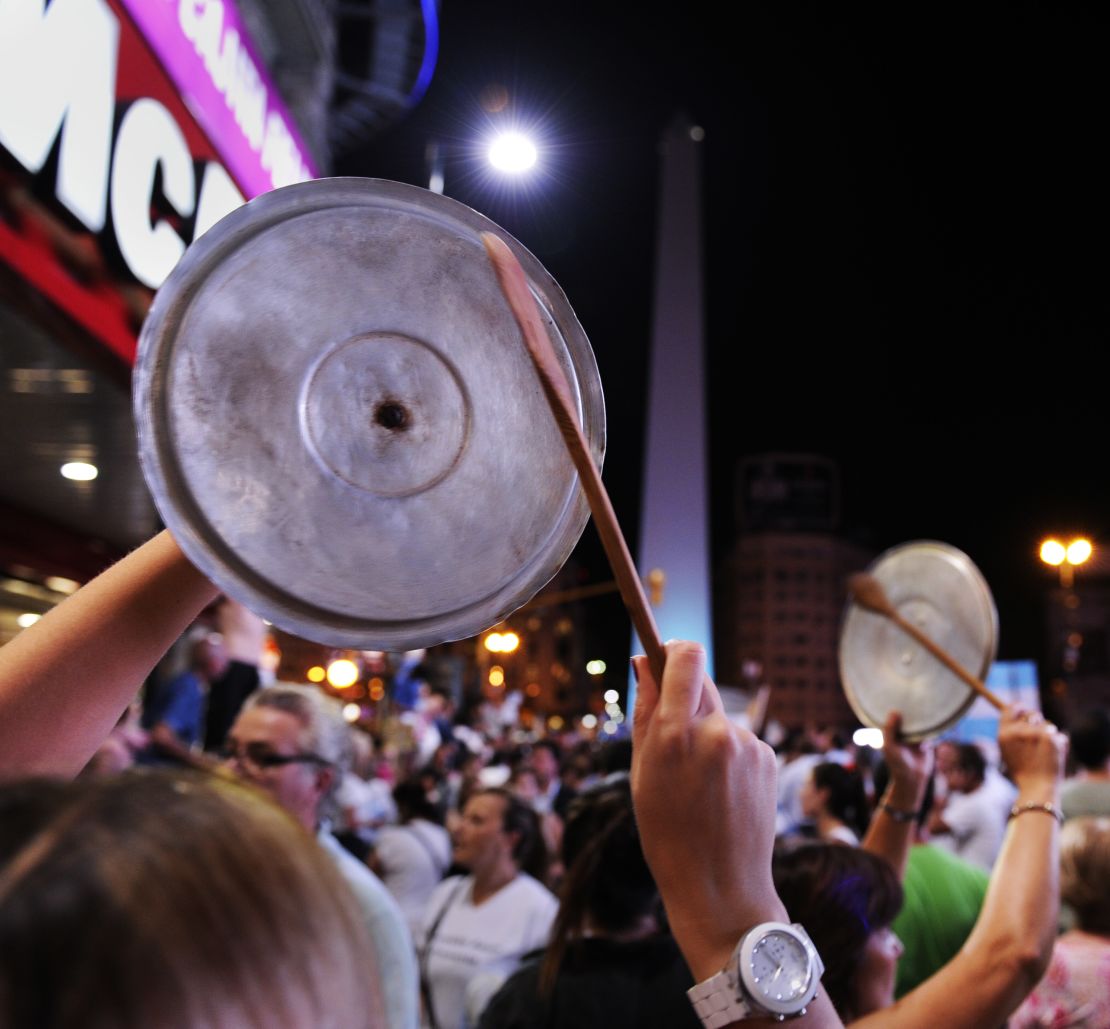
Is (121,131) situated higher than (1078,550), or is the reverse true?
(121,131)

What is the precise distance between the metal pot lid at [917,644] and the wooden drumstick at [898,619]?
0.15 feet

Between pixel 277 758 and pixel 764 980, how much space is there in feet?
9.35

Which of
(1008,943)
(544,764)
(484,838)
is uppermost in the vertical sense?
(1008,943)

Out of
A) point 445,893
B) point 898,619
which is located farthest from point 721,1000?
point 445,893

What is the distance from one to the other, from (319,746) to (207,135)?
9.31 ft

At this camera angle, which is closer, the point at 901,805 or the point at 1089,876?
the point at 901,805

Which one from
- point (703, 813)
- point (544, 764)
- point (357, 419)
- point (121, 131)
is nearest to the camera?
point (703, 813)

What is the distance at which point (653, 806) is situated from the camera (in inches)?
45.7

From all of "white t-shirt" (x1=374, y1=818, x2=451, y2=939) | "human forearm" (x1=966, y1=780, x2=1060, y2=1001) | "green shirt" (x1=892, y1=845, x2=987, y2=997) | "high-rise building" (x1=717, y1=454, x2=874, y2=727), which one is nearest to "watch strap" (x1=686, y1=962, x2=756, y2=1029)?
"human forearm" (x1=966, y1=780, x2=1060, y2=1001)

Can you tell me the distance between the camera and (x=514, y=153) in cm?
1128

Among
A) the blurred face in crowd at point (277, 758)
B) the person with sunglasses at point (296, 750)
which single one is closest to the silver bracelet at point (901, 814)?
the person with sunglasses at point (296, 750)

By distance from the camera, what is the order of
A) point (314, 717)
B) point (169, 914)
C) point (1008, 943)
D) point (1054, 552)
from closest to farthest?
point (169, 914)
point (1008, 943)
point (314, 717)
point (1054, 552)

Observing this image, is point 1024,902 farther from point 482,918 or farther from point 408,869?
point 408,869

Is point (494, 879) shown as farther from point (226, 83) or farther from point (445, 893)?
point (226, 83)
